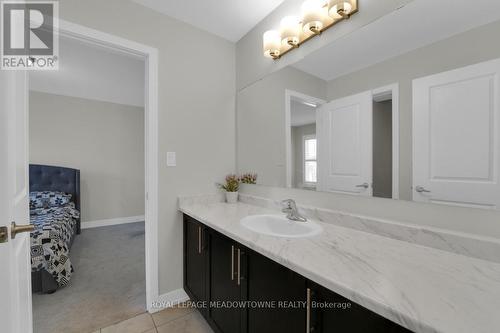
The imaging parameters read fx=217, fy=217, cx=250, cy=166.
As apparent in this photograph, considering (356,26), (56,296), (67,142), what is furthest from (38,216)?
(356,26)

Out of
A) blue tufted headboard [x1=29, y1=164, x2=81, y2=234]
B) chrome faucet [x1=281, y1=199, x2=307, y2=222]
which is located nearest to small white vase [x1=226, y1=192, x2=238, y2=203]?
chrome faucet [x1=281, y1=199, x2=307, y2=222]

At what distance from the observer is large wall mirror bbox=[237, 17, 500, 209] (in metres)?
0.85

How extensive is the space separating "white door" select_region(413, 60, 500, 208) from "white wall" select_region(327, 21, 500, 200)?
1.2 inches

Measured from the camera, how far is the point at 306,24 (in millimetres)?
1406

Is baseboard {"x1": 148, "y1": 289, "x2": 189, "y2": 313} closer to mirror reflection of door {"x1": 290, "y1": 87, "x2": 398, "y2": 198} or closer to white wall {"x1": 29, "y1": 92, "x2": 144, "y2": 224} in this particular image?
mirror reflection of door {"x1": 290, "y1": 87, "x2": 398, "y2": 198}

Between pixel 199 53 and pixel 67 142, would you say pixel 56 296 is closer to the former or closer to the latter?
pixel 199 53

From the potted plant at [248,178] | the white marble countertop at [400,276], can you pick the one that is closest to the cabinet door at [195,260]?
the white marble countertop at [400,276]

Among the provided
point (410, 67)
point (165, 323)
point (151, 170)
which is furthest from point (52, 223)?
point (410, 67)

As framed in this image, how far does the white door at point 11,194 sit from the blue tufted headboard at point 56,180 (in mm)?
3495

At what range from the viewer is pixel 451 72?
92 centimetres

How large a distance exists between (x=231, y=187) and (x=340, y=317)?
154cm

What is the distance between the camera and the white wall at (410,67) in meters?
0.85

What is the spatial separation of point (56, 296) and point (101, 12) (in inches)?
95.3

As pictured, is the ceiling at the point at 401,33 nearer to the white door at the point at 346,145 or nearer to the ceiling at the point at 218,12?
the white door at the point at 346,145
